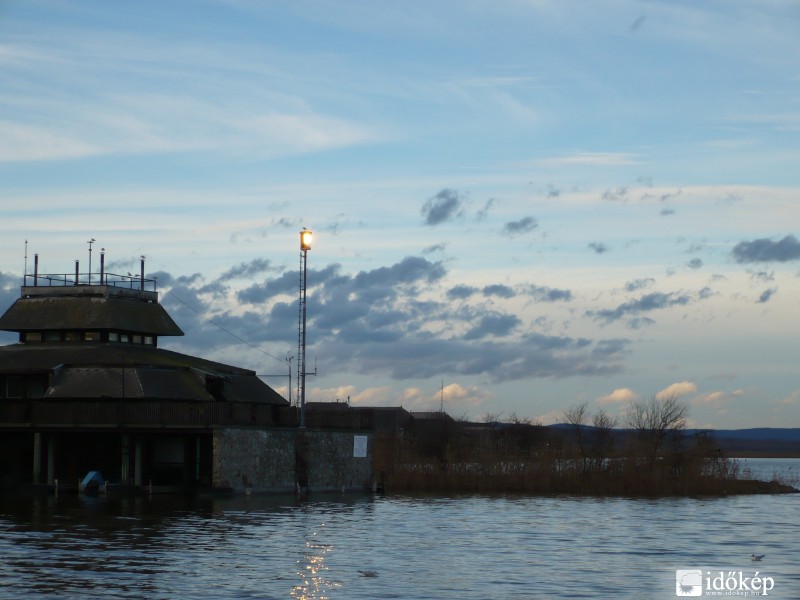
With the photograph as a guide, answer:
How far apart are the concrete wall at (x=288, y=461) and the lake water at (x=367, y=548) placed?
319cm

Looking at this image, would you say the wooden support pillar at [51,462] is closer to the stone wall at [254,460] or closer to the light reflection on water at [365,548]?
the light reflection on water at [365,548]

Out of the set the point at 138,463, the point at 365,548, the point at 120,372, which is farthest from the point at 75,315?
the point at 365,548

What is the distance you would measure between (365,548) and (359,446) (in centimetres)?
4261

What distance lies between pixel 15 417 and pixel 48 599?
1892 inches

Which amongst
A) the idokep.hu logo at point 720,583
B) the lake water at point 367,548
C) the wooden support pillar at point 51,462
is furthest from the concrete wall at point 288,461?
the idokep.hu logo at point 720,583

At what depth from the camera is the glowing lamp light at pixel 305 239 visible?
267 ft

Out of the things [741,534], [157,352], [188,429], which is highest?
[157,352]

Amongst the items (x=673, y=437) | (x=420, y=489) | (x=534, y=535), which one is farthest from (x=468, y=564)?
(x=673, y=437)

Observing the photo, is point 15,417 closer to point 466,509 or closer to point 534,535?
point 466,509

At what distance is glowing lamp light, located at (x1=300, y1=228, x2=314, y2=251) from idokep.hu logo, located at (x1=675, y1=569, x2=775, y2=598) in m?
42.4

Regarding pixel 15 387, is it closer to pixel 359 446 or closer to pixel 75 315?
pixel 75 315

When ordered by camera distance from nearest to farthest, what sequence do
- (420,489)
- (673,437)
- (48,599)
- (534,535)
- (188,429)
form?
(48,599), (534,535), (188,429), (420,489), (673,437)

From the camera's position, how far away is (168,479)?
81.6 meters

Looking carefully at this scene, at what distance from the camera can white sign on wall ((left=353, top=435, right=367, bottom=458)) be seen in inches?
3590
